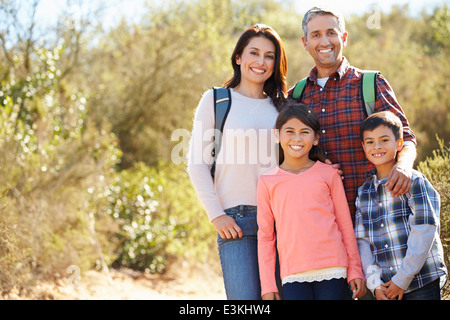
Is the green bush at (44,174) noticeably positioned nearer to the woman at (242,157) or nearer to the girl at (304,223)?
the woman at (242,157)

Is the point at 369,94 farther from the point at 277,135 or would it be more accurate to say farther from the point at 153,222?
the point at 153,222

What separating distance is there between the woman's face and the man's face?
0.87ft

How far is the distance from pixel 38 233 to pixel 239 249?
13.1 feet

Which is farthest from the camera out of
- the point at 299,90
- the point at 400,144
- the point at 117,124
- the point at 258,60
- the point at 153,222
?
the point at 117,124

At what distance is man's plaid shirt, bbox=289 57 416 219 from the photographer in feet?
9.75

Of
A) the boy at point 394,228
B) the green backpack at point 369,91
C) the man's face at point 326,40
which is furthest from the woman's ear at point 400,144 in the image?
the man's face at point 326,40

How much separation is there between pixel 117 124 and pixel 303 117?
827 cm

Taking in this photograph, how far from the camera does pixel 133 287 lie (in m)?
7.56

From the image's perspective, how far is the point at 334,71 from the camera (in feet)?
10.3

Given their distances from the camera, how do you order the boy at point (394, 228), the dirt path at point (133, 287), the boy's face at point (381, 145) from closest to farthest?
the boy at point (394, 228), the boy's face at point (381, 145), the dirt path at point (133, 287)

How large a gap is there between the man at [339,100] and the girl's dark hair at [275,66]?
0.53ft

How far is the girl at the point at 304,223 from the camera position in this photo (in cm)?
268

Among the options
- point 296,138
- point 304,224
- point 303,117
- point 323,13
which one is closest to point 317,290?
point 304,224
